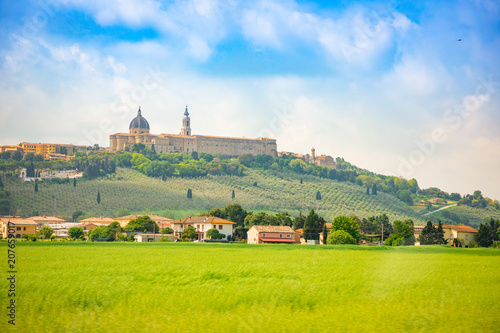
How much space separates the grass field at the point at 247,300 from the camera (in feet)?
48.5

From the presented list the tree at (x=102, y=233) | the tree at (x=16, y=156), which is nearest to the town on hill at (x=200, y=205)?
the tree at (x=102, y=233)

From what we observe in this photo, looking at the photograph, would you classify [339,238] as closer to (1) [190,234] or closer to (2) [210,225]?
(2) [210,225]

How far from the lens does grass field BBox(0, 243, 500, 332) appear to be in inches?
582

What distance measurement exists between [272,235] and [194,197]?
79.8 metres

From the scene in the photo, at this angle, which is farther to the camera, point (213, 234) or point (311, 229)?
point (213, 234)

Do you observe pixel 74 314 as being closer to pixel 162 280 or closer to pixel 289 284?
pixel 162 280

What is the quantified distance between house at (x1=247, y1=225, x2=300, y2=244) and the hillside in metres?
56.2

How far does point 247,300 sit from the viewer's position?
1758cm

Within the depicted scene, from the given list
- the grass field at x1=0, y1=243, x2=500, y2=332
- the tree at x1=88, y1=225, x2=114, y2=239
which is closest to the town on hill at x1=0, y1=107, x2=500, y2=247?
the tree at x1=88, y1=225, x2=114, y2=239

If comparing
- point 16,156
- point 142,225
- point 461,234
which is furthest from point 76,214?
point 461,234

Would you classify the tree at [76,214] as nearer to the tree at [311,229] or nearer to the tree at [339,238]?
the tree at [311,229]

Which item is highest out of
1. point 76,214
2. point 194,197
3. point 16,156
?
point 16,156

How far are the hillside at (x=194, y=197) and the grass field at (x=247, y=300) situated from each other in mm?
104918

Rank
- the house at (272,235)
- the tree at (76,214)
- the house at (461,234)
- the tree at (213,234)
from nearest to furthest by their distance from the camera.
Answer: the house at (272,235) < the tree at (213,234) < the house at (461,234) < the tree at (76,214)
